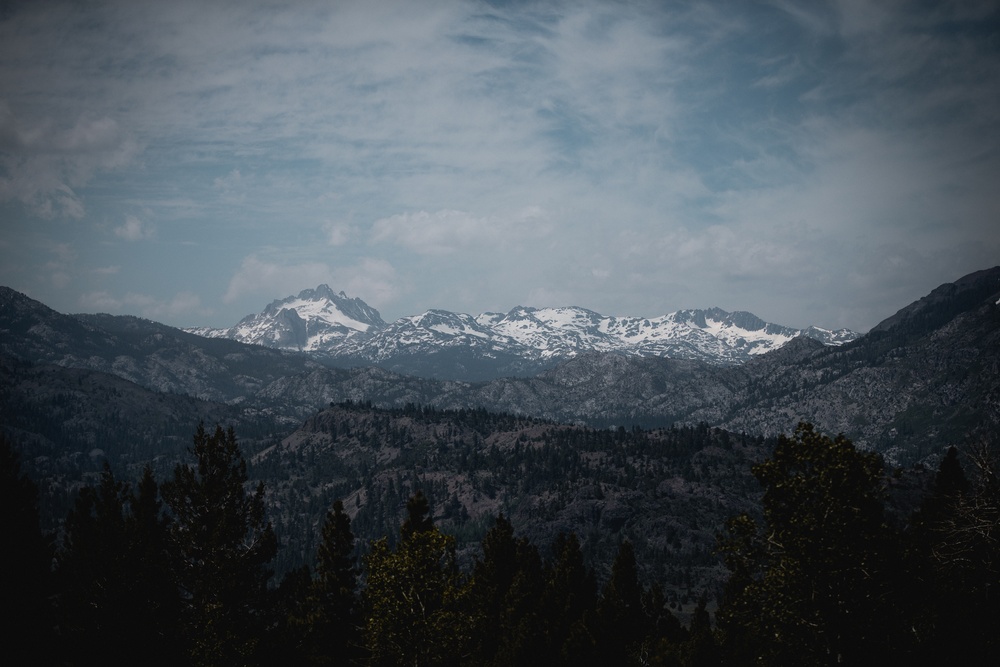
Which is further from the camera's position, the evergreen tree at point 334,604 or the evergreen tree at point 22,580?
the evergreen tree at point 334,604

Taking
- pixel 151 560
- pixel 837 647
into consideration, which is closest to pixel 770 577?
pixel 837 647

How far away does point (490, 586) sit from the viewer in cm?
7788

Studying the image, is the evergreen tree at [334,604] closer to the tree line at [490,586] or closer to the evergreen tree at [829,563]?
the tree line at [490,586]

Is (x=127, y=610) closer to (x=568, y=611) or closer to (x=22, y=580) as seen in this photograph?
(x=22, y=580)

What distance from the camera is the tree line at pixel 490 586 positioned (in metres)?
32.6

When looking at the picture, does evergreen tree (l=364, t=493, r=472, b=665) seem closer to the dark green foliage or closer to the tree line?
the tree line

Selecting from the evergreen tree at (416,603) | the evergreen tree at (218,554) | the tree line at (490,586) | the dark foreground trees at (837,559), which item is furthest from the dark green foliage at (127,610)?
the dark foreground trees at (837,559)

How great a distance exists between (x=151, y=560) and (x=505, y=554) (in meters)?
38.8

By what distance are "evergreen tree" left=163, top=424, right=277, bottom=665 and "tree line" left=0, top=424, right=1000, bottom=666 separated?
13 centimetres

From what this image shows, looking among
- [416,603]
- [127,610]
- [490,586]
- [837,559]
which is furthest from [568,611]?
[837,559]

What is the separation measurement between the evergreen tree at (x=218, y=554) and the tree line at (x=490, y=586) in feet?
0.41

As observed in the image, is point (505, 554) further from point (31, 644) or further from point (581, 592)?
point (31, 644)

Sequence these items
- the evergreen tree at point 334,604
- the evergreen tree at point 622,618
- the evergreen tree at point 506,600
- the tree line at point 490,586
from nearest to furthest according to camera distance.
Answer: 1. the tree line at point 490,586
2. the evergreen tree at point 506,600
3. the evergreen tree at point 334,604
4. the evergreen tree at point 622,618

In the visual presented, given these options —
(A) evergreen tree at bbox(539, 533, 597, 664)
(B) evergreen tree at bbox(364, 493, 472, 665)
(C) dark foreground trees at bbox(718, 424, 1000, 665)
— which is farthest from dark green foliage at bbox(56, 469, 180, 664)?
(C) dark foreground trees at bbox(718, 424, 1000, 665)
